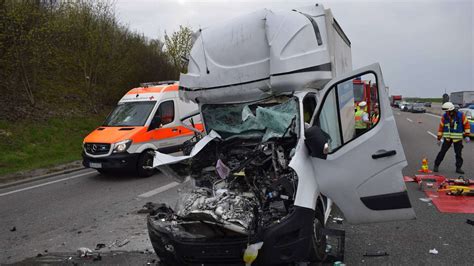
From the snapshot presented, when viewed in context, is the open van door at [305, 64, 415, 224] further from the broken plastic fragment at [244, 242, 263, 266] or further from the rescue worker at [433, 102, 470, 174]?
the rescue worker at [433, 102, 470, 174]

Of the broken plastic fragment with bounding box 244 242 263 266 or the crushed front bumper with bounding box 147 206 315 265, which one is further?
the crushed front bumper with bounding box 147 206 315 265

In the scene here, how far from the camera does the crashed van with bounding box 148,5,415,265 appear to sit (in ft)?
11.9

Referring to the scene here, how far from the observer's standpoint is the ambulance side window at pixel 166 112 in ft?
34.5

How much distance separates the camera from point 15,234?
595 cm

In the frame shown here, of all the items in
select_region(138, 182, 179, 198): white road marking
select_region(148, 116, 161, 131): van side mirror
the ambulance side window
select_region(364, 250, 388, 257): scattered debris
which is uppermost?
the ambulance side window

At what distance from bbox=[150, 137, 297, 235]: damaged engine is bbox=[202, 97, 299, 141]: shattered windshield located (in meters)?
0.14

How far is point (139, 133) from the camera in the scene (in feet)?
32.4

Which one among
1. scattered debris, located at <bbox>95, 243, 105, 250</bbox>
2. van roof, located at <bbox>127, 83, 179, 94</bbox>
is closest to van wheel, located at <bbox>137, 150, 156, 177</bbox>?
van roof, located at <bbox>127, 83, 179, 94</bbox>

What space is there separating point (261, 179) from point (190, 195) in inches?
31.8

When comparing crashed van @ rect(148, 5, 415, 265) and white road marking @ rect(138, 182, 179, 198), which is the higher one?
crashed van @ rect(148, 5, 415, 265)

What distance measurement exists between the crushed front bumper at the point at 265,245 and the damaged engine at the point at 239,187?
12cm

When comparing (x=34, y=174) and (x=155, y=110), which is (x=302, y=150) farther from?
(x=34, y=174)

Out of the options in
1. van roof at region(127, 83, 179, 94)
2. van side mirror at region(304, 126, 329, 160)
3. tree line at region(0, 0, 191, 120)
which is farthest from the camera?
tree line at region(0, 0, 191, 120)

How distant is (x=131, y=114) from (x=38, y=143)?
Result: 5854 mm
